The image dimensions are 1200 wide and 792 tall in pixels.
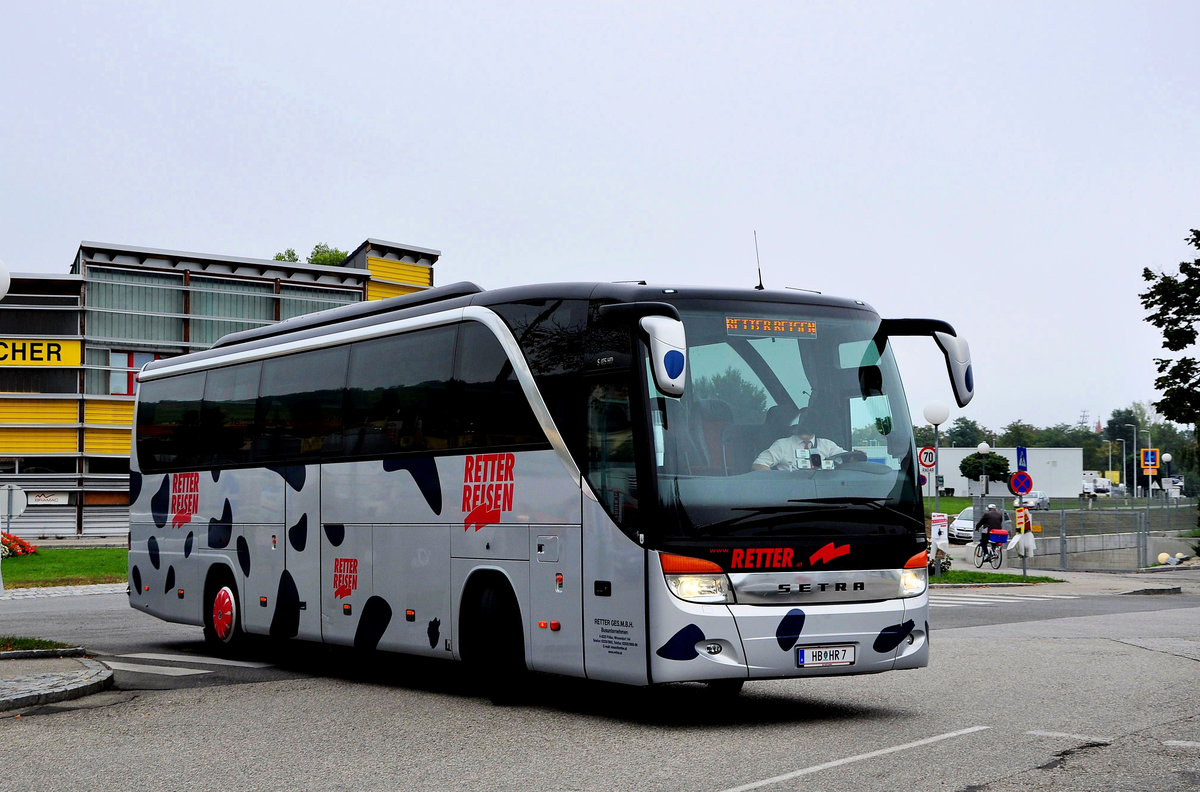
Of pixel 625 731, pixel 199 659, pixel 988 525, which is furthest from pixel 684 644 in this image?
pixel 988 525

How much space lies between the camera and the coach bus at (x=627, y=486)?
9.77 metres

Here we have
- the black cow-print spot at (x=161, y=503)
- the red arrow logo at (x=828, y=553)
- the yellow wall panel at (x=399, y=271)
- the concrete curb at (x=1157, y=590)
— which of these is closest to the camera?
the red arrow logo at (x=828, y=553)

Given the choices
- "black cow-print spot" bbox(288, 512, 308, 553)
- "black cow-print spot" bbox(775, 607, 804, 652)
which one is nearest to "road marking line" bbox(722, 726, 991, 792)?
"black cow-print spot" bbox(775, 607, 804, 652)

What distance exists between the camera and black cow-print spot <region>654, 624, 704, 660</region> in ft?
31.6

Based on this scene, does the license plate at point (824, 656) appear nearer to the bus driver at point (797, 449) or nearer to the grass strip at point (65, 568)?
the bus driver at point (797, 449)

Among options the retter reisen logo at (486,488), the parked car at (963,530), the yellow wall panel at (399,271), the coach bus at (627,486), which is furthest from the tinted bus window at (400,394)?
the parked car at (963,530)

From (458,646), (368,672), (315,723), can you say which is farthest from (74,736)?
(368,672)

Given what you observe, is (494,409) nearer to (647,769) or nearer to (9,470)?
(647,769)

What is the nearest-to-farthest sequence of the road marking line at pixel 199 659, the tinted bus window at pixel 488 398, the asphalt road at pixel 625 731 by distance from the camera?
the asphalt road at pixel 625 731 < the tinted bus window at pixel 488 398 < the road marking line at pixel 199 659

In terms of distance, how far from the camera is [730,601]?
384 inches

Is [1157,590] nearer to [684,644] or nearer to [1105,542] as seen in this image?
[1105,542]

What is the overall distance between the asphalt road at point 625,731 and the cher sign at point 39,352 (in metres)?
32.0

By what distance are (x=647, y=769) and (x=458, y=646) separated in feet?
12.8

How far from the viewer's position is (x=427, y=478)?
1227 centimetres
